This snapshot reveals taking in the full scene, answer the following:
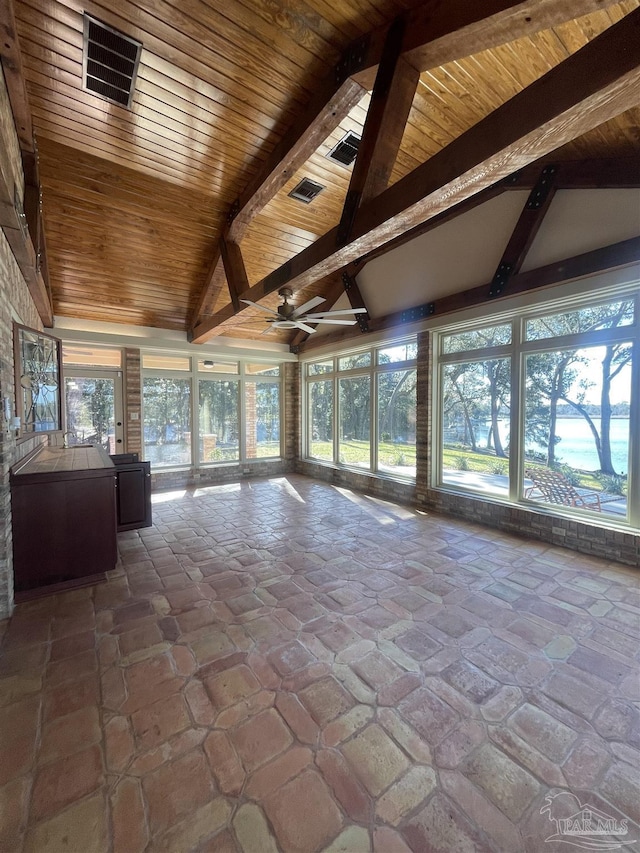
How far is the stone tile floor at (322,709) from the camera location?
136 cm

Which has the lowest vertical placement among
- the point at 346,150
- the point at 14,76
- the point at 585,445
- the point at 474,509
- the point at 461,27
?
the point at 474,509

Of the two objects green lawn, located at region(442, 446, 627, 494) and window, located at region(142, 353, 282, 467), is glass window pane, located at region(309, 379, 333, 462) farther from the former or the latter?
green lawn, located at region(442, 446, 627, 494)

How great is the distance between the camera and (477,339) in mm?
4973

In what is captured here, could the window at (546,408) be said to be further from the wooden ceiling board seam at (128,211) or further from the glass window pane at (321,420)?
the wooden ceiling board seam at (128,211)

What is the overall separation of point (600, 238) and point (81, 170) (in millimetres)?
5799

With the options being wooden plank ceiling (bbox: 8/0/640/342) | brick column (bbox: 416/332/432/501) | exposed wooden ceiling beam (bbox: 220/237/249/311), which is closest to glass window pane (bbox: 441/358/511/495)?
brick column (bbox: 416/332/432/501)

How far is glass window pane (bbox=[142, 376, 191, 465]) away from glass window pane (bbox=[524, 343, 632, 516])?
6287 millimetres

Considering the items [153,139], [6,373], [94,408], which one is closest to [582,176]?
[153,139]

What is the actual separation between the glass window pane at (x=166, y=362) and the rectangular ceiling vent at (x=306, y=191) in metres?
4.01

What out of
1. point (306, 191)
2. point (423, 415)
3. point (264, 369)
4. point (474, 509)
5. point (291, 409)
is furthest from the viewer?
point (291, 409)

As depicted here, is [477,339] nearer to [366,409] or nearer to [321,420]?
[366,409]

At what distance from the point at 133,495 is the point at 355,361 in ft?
15.5

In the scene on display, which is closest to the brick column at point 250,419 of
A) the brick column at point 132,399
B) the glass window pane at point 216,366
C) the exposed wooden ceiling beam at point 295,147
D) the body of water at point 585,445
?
the glass window pane at point 216,366

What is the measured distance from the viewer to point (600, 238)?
367cm
